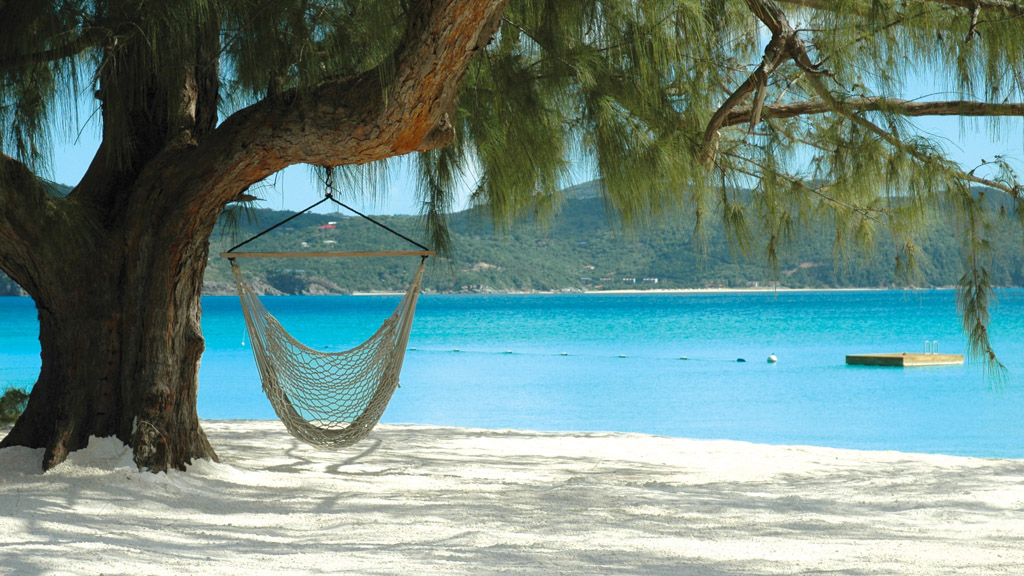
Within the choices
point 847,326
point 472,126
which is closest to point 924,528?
point 472,126

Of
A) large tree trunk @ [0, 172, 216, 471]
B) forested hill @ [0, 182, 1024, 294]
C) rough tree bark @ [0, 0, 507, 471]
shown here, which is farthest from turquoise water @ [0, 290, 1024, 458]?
forested hill @ [0, 182, 1024, 294]

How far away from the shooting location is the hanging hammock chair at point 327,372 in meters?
2.79

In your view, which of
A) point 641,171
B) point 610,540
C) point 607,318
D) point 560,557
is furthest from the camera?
point 607,318

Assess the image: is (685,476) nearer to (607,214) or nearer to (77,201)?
(607,214)

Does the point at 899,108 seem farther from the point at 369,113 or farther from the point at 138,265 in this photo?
the point at 138,265

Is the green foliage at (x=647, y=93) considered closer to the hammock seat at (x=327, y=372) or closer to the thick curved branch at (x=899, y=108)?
the thick curved branch at (x=899, y=108)

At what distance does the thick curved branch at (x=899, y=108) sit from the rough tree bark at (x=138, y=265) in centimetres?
112

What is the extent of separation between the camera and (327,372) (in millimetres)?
2850

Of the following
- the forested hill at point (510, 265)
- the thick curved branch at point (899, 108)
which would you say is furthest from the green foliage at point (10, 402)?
the forested hill at point (510, 265)

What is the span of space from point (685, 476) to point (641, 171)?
107 centimetres

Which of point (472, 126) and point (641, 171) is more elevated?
point (472, 126)

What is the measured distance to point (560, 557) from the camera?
1.78m

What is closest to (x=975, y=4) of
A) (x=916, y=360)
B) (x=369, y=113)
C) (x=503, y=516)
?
(x=369, y=113)

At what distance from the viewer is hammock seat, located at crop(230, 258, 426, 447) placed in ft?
9.17
